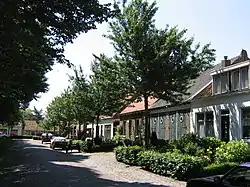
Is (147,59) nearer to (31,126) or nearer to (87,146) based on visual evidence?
(87,146)

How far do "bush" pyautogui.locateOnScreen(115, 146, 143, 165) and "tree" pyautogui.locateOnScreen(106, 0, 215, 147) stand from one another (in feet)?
11.1

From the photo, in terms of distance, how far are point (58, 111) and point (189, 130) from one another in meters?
32.8

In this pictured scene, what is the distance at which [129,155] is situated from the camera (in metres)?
21.1

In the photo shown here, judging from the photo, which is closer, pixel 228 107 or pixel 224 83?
pixel 228 107

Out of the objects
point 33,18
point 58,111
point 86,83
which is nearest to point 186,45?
point 33,18

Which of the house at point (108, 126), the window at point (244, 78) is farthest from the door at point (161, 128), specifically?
the house at point (108, 126)

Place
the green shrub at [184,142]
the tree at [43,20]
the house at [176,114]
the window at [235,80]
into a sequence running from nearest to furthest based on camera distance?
the tree at [43,20] < the green shrub at [184,142] < the window at [235,80] < the house at [176,114]

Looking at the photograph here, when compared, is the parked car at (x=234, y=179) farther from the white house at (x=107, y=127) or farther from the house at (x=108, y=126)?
the white house at (x=107, y=127)

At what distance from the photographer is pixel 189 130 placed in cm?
2831

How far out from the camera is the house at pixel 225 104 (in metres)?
22.5

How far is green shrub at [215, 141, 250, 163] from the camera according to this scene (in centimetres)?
1795

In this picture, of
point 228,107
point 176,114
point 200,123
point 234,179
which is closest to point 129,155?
point 228,107

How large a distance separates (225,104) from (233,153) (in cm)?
625

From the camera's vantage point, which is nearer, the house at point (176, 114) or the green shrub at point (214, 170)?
the green shrub at point (214, 170)
